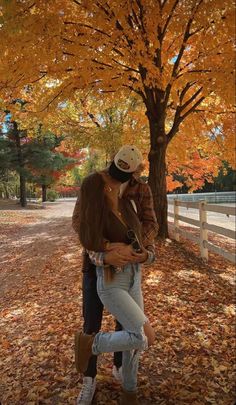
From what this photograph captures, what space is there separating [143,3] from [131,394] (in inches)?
227

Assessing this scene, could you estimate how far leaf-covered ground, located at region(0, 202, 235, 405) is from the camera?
3236mm

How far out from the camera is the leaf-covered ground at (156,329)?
324 cm

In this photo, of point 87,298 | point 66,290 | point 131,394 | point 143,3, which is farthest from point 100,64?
point 131,394

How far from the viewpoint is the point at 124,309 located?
2.51 metres

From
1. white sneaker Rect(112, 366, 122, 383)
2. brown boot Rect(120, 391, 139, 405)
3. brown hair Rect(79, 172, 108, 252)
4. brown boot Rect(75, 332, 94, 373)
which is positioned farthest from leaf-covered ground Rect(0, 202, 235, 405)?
brown hair Rect(79, 172, 108, 252)

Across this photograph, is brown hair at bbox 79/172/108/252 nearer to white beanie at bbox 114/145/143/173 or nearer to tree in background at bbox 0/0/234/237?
white beanie at bbox 114/145/143/173

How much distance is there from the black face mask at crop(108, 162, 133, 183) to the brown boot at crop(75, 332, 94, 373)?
116cm

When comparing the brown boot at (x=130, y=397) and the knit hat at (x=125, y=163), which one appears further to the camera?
the brown boot at (x=130, y=397)

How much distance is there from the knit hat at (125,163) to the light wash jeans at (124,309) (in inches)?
25.2

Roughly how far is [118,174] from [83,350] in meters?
1.30

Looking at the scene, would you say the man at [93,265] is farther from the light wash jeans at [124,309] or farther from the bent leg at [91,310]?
the light wash jeans at [124,309]

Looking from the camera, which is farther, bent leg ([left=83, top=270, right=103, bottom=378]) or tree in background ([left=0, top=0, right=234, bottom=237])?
tree in background ([left=0, top=0, right=234, bottom=237])

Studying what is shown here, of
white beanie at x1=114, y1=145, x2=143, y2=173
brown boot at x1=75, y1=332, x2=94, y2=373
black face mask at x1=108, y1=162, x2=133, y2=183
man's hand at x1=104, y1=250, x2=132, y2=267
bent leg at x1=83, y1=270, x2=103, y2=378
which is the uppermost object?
white beanie at x1=114, y1=145, x2=143, y2=173

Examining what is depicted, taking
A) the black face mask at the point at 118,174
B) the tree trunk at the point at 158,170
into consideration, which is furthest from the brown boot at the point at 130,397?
the tree trunk at the point at 158,170
